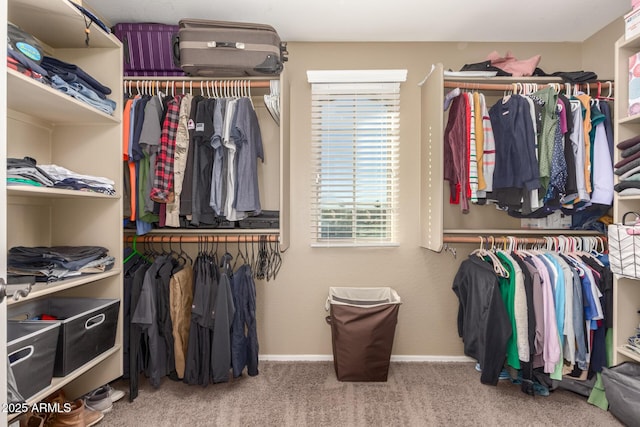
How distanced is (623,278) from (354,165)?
1.81 metres

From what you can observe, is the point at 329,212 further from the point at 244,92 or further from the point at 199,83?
the point at 199,83

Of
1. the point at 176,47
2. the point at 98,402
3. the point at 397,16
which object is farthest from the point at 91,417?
the point at 397,16

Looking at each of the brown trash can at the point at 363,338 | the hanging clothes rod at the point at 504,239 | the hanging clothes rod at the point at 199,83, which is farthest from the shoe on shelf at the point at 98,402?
the hanging clothes rod at the point at 504,239

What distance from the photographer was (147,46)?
7.51 ft

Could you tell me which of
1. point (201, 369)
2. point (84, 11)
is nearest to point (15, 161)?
point (84, 11)

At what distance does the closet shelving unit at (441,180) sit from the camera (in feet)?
7.35

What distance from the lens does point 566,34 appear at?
2.53 m

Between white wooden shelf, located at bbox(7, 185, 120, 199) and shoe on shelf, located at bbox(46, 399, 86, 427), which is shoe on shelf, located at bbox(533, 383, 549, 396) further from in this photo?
white wooden shelf, located at bbox(7, 185, 120, 199)

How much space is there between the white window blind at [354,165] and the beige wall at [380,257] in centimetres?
7

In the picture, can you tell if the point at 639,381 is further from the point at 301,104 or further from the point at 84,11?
the point at 84,11

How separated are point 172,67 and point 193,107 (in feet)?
1.29

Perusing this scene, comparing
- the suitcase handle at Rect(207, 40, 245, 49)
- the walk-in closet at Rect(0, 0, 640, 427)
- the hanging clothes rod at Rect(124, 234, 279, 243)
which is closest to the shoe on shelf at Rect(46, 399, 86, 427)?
the walk-in closet at Rect(0, 0, 640, 427)

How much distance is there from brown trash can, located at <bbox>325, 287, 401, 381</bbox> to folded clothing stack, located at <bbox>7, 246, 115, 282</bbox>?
1429 mm

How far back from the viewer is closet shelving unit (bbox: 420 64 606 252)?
7.35ft
